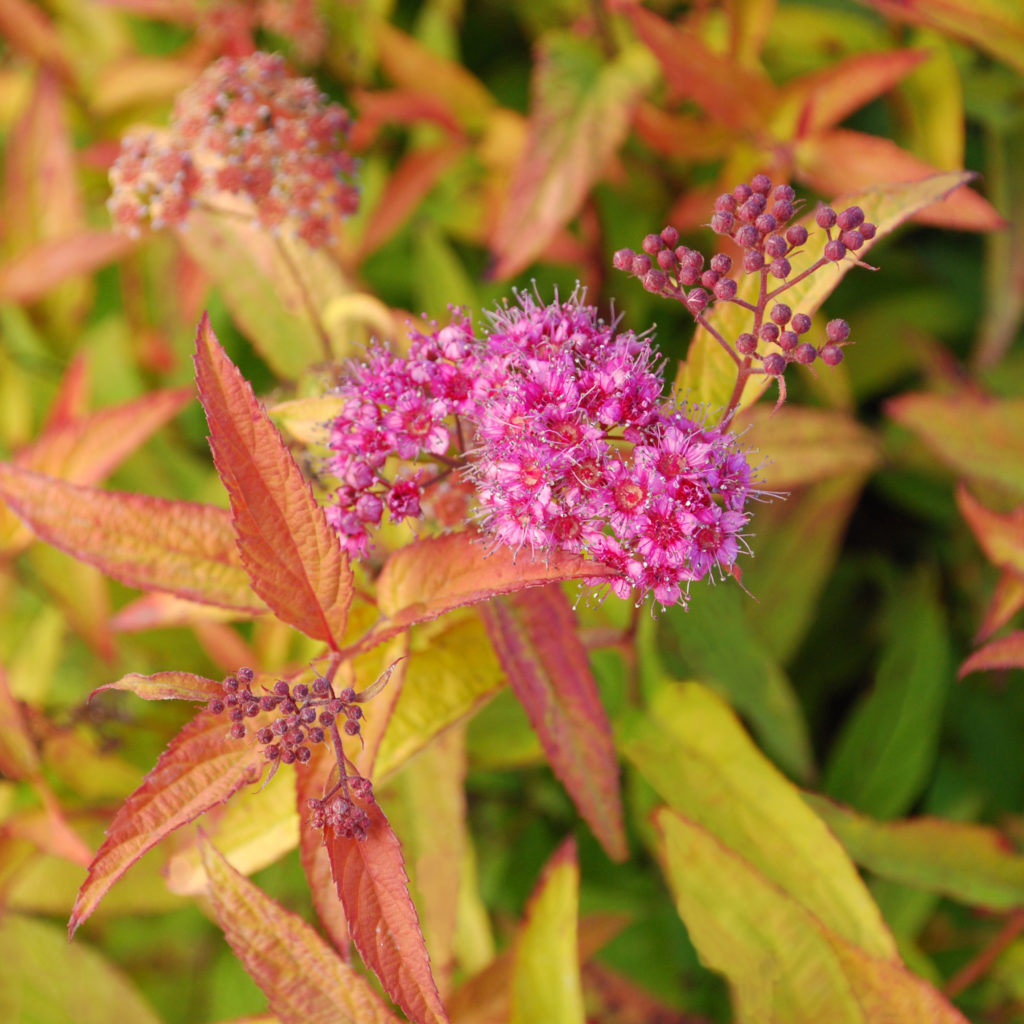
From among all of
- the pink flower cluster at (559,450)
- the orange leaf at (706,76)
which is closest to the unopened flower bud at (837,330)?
the pink flower cluster at (559,450)

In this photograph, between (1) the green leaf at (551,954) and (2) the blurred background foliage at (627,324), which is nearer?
(1) the green leaf at (551,954)

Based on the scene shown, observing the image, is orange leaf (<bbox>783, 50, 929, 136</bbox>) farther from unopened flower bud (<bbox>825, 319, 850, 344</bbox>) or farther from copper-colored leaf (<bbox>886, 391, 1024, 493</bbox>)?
unopened flower bud (<bbox>825, 319, 850, 344</bbox>)

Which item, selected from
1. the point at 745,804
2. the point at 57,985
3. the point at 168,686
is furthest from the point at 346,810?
the point at 57,985

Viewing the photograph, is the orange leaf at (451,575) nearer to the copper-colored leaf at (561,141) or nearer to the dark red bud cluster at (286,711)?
the dark red bud cluster at (286,711)

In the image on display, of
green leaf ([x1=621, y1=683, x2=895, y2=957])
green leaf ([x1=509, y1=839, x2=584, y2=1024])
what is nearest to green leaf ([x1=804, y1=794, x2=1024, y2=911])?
green leaf ([x1=621, y1=683, x2=895, y2=957])

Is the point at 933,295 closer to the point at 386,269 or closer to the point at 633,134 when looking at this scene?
the point at 633,134
